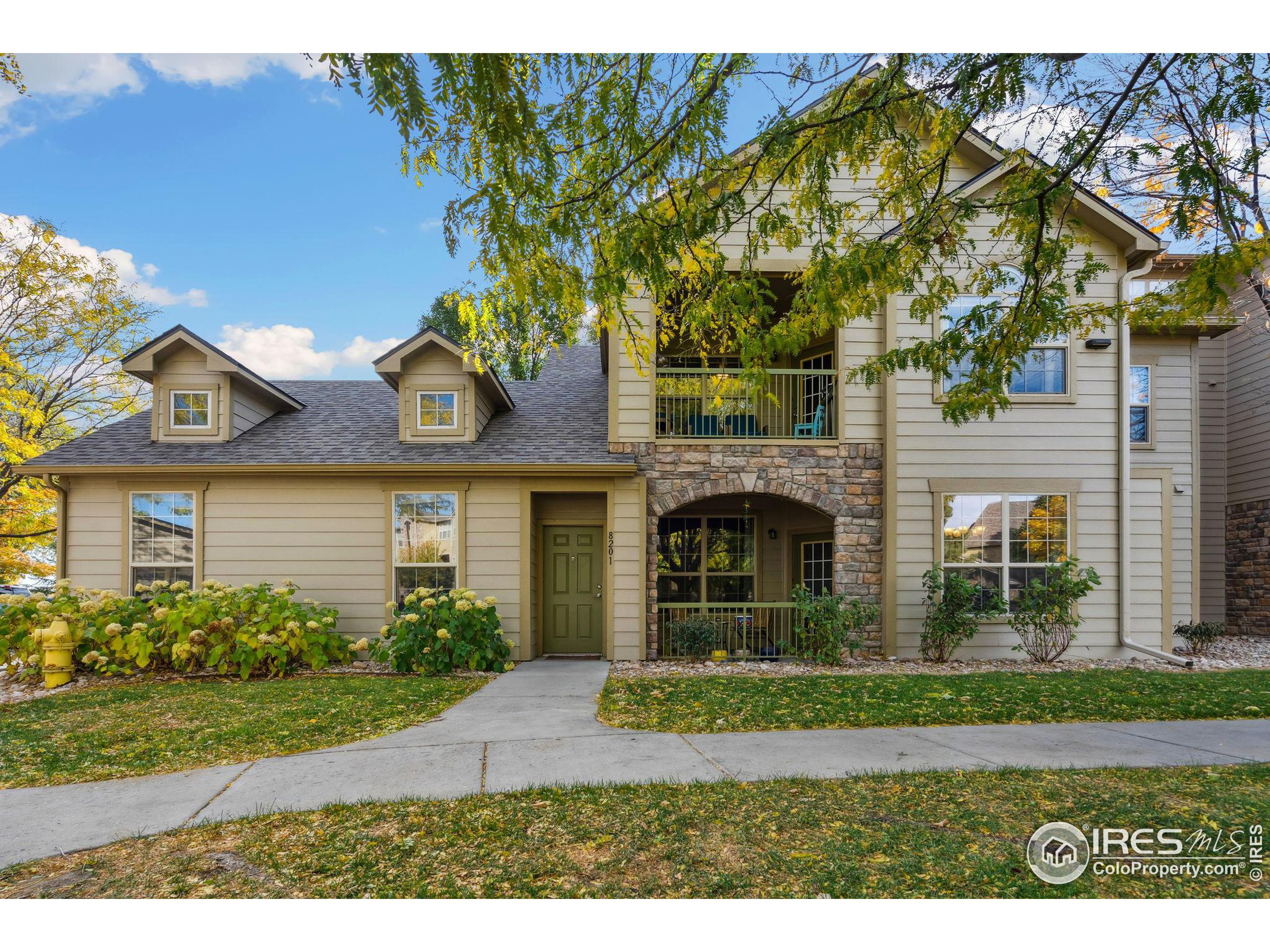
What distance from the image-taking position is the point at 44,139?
705cm

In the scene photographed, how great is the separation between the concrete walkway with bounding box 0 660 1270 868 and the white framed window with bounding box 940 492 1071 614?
3.92 metres

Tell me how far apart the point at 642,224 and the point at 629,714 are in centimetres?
411

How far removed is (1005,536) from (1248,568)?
690 centimetres

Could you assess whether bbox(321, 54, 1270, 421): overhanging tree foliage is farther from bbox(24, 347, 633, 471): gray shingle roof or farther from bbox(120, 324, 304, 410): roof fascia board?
bbox(120, 324, 304, 410): roof fascia board

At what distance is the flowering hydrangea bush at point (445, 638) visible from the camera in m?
8.50

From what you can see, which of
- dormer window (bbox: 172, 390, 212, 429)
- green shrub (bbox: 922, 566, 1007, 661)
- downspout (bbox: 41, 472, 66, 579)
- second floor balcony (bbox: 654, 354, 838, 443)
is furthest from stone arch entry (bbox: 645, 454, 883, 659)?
downspout (bbox: 41, 472, 66, 579)

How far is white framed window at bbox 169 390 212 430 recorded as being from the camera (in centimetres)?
1018

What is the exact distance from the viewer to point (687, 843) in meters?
3.23

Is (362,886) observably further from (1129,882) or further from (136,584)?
(136,584)

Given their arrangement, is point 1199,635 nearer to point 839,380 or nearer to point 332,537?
point 839,380

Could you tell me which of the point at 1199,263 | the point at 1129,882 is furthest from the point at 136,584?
the point at 1199,263

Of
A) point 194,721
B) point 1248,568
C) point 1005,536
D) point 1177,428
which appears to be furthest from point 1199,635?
point 194,721

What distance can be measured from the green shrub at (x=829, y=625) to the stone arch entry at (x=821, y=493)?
353 mm

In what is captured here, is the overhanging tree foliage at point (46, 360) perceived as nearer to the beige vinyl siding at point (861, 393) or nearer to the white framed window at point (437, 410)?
the white framed window at point (437, 410)
